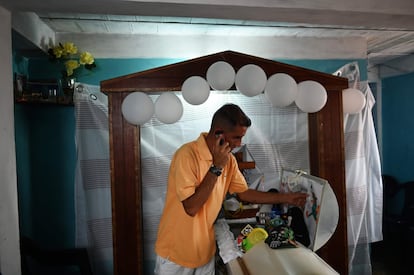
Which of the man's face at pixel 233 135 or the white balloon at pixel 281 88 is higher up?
the white balloon at pixel 281 88

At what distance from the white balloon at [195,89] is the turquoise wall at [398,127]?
3157 mm

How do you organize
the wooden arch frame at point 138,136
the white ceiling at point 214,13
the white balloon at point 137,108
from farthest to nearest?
the wooden arch frame at point 138,136
the white balloon at point 137,108
the white ceiling at point 214,13

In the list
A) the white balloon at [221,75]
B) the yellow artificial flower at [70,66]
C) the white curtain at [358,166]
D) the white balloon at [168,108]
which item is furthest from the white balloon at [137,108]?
the white curtain at [358,166]

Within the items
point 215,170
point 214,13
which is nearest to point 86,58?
point 214,13

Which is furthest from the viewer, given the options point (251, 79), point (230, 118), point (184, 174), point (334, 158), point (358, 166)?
point (358, 166)

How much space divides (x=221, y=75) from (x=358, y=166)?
59.6 inches

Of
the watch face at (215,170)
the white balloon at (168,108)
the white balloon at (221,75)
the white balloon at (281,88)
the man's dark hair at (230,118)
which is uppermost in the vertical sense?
the white balloon at (221,75)

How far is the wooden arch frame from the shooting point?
1987 mm

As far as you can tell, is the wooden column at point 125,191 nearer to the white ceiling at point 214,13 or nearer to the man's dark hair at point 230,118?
the white ceiling at point 214,13

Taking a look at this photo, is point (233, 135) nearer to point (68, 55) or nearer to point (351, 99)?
point (351, 99)

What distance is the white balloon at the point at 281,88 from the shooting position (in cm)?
190

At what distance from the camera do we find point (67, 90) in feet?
7.84

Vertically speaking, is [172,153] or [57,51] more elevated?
[57,51]

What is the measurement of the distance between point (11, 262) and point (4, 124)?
2.24 ft
